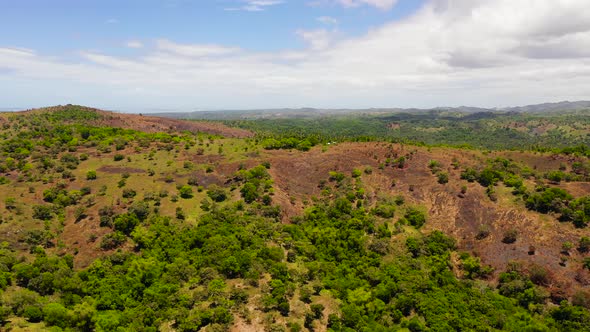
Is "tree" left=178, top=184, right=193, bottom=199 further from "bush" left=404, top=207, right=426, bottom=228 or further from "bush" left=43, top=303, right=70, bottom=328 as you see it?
"bush" left=404, top=207, right=426, bottom=228

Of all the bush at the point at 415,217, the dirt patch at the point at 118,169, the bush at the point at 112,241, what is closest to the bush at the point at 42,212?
the bush at the point at 112,241

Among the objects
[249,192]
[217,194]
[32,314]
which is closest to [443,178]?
[249,192]

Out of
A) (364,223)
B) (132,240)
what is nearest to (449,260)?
(364,223)

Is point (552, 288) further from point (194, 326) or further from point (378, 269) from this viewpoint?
point (194, 326)

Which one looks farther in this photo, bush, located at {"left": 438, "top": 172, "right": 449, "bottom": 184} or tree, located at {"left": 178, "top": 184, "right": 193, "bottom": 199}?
bush, located at {"left": 438, "top": 172, "right": 449, "bottom": 184}

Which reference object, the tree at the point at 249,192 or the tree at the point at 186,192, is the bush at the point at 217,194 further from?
the tree at the point at 249,192

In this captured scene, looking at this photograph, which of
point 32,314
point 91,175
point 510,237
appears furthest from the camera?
point 91,175

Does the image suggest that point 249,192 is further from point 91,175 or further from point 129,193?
point 91,175

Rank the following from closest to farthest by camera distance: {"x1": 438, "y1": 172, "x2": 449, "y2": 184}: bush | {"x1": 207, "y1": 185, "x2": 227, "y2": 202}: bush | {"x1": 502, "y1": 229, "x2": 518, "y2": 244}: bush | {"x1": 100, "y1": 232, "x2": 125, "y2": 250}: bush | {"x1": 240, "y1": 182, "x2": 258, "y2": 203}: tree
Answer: {"x1": 100, "y1": 232, "x2": 125, "y2": 250}: bush, {"x1": 502, "y1": 229, "x2": 518, "y2": 244}: bush, {"x1": 207, "y1": 185, "x2": 227, "y2": 202}: bush, {"x1": 240, "y1": 182, "x2": 258, "y2": 203}: tree, {"x1": 438, "y1": 172, "x2": 449, "y2": 184}: bush

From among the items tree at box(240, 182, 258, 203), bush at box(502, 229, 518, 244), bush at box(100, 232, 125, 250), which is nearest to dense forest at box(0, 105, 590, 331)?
bush at box(502, 229, 518, 244)
